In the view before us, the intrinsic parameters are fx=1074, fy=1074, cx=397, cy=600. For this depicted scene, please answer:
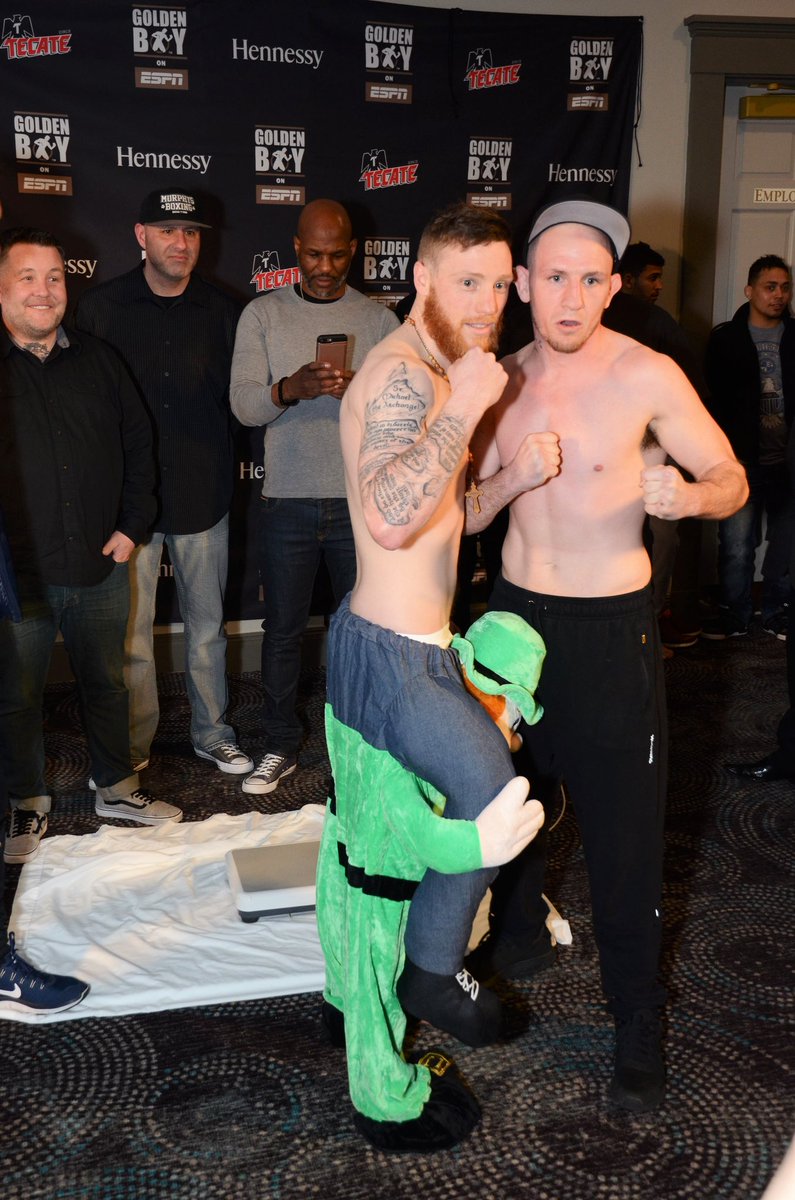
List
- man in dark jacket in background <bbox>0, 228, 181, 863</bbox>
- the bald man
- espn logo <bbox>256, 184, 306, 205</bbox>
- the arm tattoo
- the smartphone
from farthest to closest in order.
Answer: espn logo <bbox>256, 184, 306, 205</bbox>
the bald man
the smartphone
man in dark jacket in background <bbox>0, 228, 181, 863</bbox>
the arm tattoo

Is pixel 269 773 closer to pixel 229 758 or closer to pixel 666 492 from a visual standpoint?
pixel 229 758

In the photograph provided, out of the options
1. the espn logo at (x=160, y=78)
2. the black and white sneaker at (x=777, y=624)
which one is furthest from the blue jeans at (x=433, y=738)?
the black and white sneaker at (x=777, y=624)

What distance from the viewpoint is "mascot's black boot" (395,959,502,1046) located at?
1946 mm

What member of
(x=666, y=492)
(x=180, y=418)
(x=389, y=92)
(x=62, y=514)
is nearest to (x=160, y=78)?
(x=389, y=92)

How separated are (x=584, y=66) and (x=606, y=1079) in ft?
→ 14.1

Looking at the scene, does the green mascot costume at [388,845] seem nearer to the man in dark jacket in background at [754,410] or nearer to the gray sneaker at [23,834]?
the gray sneaker at [23,834]

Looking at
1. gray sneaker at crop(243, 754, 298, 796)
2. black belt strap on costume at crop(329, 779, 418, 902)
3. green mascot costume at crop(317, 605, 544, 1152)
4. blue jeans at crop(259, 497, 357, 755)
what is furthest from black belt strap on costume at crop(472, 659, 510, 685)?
gray sneaker at crop(243, 754, 298, 796)

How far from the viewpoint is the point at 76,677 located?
3.39 m

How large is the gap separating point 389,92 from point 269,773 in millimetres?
2989

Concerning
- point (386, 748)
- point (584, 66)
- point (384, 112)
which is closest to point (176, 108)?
point (384, 112)

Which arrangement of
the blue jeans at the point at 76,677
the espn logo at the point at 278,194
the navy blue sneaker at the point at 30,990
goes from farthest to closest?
1. the espn logo at the point at 278,194
2. the blue jeans at the point at 76,677
3. the navy blue sneaker at the point at 30,990

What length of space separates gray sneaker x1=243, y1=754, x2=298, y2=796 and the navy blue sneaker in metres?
1.19

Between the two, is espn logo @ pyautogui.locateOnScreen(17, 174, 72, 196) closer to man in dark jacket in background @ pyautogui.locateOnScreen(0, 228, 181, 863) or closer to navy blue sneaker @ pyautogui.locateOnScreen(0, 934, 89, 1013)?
man in dark jacket in background @ pyautogui.locateOnScreen(0, 228, 181, 863)

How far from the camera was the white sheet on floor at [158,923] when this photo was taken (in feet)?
8.48
